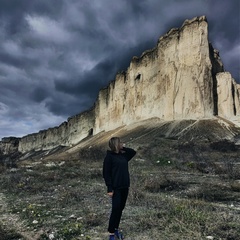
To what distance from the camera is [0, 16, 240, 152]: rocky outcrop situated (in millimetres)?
48000

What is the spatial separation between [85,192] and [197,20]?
151 feet

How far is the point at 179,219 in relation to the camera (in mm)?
5707

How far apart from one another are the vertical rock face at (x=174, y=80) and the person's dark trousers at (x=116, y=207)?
139ft

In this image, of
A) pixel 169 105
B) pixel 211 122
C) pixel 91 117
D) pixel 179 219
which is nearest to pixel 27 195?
pixel 179 219

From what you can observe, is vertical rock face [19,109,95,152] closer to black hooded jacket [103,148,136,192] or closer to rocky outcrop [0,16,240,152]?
rocky outcrop [0,16,240,152]

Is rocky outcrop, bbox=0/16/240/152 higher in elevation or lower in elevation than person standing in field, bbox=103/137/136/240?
higher

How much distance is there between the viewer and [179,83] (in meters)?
49.7

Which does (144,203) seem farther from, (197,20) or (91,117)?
(91,117)

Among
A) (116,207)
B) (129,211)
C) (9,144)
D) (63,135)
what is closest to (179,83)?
(129,211)

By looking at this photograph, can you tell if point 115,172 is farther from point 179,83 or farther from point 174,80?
point 174,80

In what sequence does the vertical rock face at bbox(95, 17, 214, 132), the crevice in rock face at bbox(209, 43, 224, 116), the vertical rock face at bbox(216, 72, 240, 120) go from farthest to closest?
the crevice in rock face at bbox(209, 43, 224, 116)
the vertical rock face at bbox(216, 72, 240, 120)
the vertical rock face at bbox(95, 17, 214, 132)

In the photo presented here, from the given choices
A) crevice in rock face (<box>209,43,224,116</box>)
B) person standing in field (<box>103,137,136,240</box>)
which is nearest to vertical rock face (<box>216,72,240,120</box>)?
crevice in rock face (<box>209,43,224,116</box>)

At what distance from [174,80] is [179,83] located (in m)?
1.14

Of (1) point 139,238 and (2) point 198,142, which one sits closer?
(1) point 139,238
